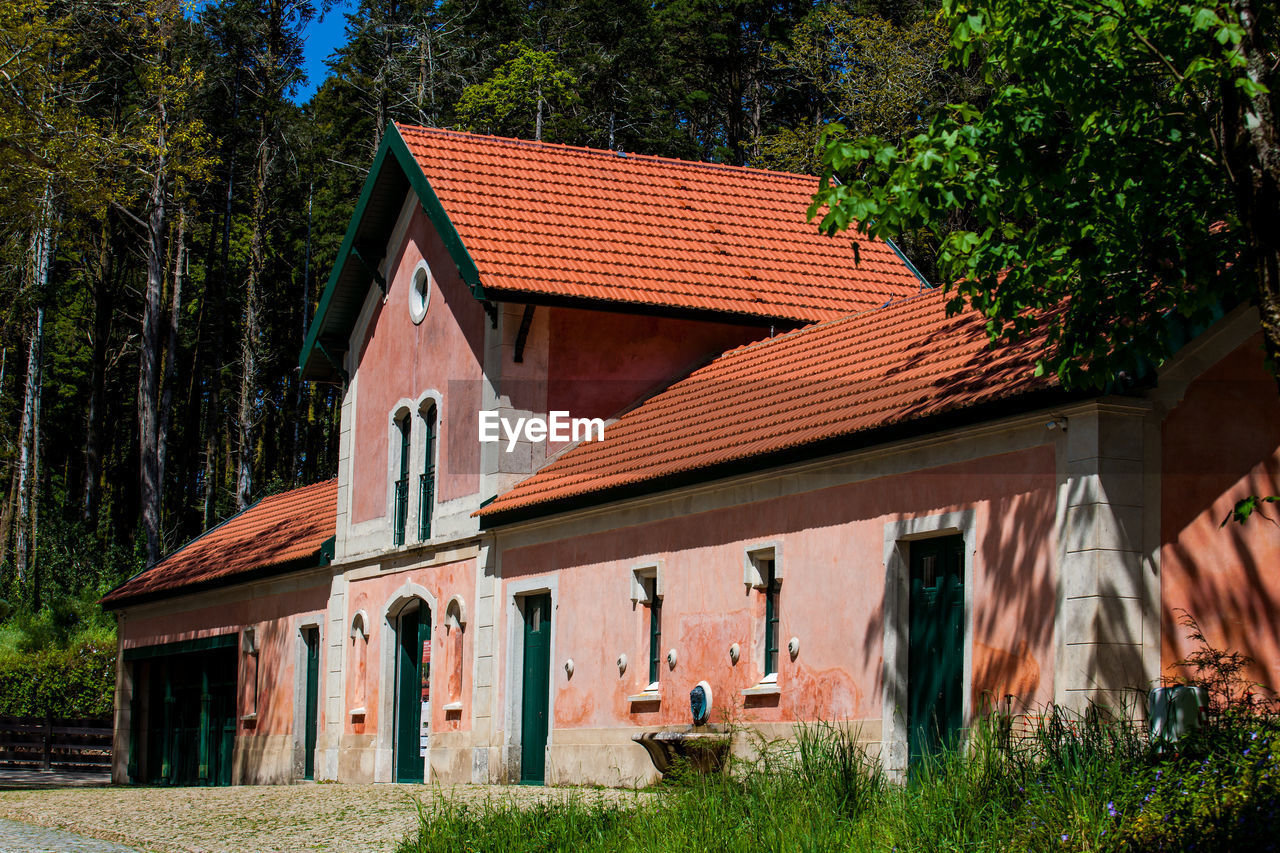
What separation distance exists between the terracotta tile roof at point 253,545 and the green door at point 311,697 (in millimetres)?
1430

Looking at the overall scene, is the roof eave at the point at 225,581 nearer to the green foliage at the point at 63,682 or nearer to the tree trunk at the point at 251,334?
the green foliage at the point at 63,682

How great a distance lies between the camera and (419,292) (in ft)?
82.1

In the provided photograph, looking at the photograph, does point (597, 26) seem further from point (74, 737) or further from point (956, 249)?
point (956, 249)

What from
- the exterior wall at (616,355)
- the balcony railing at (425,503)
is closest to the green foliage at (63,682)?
the balcony railing at (425,503)

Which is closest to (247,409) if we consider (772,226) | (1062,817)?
(772,226)

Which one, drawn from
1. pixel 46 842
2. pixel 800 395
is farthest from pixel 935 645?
pixel 46 842

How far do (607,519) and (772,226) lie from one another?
25.9ft

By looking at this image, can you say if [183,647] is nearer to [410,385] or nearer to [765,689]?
[410,385]

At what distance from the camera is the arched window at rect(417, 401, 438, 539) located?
79.7 feet

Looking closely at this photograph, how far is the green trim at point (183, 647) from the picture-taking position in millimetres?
31062

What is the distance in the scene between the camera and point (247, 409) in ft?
163

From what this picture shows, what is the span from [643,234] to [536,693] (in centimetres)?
708

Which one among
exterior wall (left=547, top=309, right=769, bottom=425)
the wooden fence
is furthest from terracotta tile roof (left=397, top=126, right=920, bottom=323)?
the wooden fence

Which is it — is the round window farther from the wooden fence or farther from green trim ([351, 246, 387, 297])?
the wooden fence
